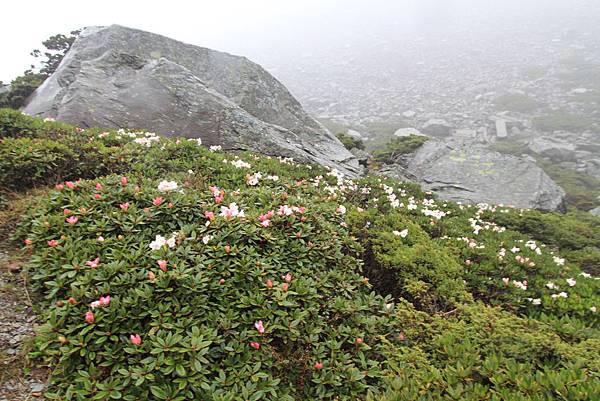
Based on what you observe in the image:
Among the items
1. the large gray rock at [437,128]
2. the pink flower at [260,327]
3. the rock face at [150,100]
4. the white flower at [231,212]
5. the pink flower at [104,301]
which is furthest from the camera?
the large gray rock at [437,128]

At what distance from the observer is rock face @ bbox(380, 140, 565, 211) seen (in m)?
12.1

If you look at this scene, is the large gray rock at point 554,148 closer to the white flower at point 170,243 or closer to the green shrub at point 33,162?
the white flower at point 170,243

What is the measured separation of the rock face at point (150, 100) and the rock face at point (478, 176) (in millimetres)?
3348

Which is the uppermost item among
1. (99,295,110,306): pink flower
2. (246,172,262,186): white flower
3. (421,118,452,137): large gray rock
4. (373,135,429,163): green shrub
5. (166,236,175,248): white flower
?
(166,236,175,248): white flower

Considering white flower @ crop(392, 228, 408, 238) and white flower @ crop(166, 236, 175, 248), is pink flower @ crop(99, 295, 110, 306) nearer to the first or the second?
white flower @ crop(166, 236, 175, 248)

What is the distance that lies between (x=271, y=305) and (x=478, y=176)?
41.1ft

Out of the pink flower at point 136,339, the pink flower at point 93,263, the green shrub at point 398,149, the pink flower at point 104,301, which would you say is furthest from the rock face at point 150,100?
the pink flower at point 136,339

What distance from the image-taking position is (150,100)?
10.0m

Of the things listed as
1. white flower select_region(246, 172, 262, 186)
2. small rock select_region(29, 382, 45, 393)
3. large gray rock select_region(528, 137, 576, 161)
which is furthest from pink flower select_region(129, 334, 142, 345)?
large gray rock select_region(528, 137, 576, 161)

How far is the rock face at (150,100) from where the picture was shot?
31.1ft

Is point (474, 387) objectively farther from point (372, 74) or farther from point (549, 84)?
point (372, 74)

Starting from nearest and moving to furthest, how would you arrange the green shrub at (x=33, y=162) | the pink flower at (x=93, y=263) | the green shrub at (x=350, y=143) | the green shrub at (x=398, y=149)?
the pink flower at (x=93, y=263) < the green shrub at (x=33, y=162) < the green shrub at (x=398, y=149) < the green shrub at (x=350, y=143)

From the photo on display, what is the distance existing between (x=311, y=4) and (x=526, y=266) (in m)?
116

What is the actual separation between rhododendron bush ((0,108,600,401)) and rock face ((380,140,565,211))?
7.12 m
